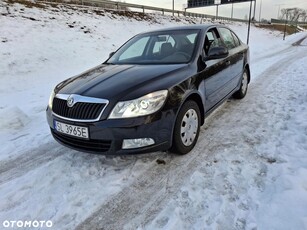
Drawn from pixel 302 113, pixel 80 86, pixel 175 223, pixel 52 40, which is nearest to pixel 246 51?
pixel 302 113

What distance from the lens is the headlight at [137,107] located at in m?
2.71

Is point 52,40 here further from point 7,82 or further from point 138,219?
point 138,219

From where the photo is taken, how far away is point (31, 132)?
14.2 feet

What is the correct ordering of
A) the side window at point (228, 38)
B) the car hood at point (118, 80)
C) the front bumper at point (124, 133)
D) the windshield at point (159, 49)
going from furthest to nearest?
1. the side window at point (228, 38)
2. the windshield at point (159, 49)
3. the car hood at point (118, 80)
4. the front bumper at point (124, 133)

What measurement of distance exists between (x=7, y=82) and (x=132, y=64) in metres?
5.66

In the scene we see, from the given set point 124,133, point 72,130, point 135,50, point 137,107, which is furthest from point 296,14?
point 72,130

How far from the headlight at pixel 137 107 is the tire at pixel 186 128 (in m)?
0.39

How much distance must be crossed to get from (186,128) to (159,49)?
1.52 metres

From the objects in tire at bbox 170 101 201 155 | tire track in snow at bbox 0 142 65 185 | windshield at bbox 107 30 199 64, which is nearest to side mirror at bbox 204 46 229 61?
windshield at bbox 107 30 199 64

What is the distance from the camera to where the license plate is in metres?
2.80

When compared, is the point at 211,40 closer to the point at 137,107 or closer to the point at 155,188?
the point at 137,107

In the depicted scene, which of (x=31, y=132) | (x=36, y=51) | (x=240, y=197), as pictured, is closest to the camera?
(x=240, y=197)

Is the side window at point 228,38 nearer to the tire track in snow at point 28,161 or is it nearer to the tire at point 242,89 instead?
the tire at point 242,89

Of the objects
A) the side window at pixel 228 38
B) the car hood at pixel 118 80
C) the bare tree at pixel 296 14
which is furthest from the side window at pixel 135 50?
the bare tree at pixel 296 14
